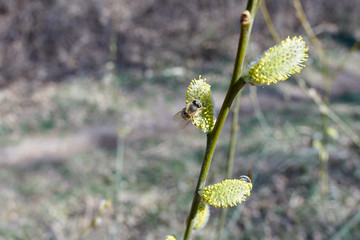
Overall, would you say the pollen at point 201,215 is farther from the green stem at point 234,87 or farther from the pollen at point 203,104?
the pollen at point 203,104

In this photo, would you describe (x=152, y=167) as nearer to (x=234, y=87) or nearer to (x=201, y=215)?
(x=201, y=215)

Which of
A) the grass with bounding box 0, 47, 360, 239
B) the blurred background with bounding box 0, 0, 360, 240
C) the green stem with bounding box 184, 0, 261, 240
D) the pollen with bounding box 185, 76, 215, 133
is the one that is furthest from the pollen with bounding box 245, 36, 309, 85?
the grass with bounding box 0, 47, 360, 239

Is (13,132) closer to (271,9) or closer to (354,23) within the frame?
(271,9)

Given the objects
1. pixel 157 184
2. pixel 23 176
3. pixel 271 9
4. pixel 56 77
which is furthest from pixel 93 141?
pixel 271 9

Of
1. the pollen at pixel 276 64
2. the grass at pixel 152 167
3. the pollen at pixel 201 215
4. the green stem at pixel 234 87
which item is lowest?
the pollen at pixel 201 215

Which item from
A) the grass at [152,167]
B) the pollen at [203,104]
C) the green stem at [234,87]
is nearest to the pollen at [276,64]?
the green stem at [234,87]
